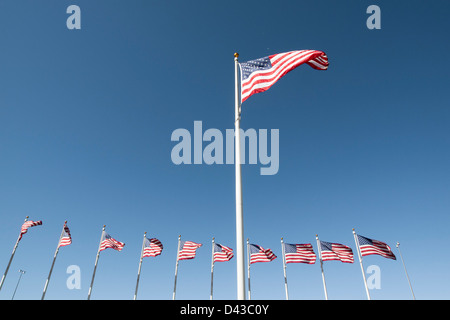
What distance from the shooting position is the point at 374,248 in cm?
2581

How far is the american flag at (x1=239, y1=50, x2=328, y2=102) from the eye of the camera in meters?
10.2

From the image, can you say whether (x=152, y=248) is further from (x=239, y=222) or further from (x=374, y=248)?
(x=239, y=222)

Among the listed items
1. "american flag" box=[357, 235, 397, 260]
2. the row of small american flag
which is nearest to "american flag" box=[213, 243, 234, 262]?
the row of small american flag

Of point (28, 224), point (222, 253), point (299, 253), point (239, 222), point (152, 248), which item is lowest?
point (239, 222)

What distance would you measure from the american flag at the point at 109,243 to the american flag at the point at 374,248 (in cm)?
2361

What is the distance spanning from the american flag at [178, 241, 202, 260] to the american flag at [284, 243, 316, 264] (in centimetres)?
906

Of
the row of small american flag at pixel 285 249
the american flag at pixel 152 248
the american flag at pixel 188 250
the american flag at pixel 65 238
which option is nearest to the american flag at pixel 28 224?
the row of small american flag at pixel 285 249

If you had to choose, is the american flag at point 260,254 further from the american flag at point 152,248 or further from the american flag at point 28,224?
the american flag at point 28,224

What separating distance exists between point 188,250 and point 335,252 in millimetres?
15030

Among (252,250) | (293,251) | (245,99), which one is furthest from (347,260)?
(245,99)

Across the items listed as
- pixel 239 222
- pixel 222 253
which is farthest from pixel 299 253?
pixel 239 222
